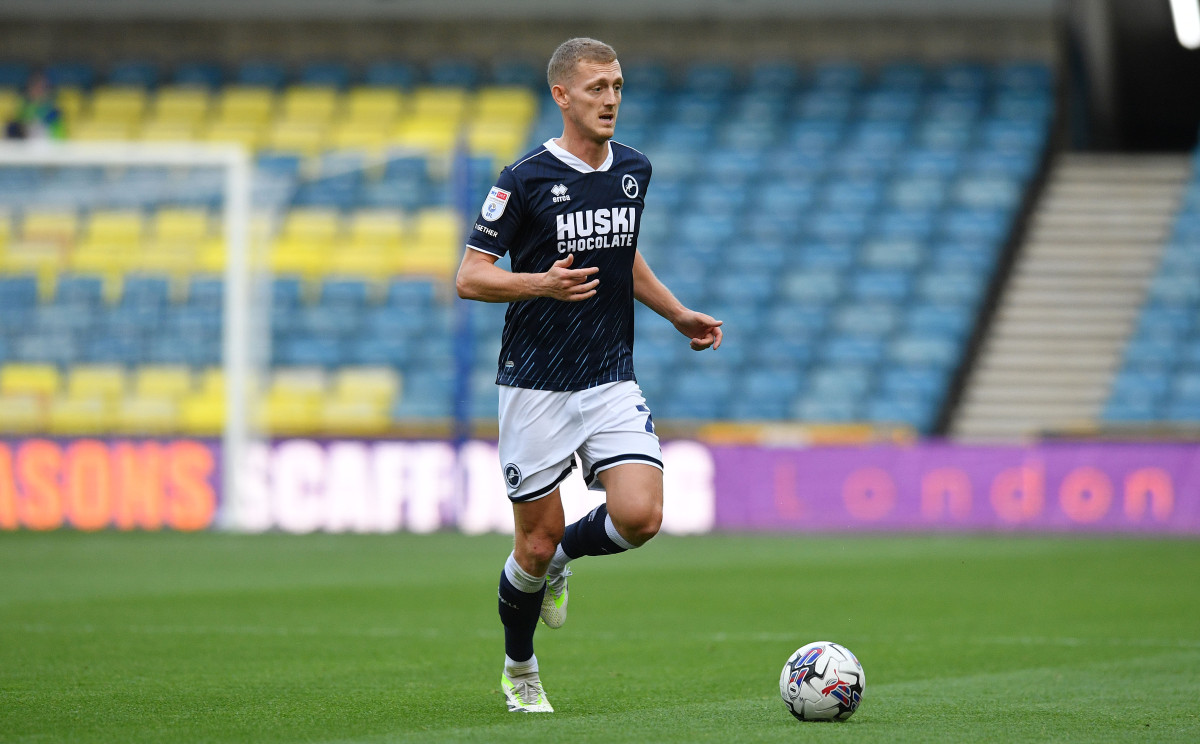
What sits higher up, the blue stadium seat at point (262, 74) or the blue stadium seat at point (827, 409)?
the blue stadium seat at point (262, 74)

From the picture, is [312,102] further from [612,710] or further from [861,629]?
[612,710]

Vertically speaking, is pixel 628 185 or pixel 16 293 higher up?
pixel 628 185

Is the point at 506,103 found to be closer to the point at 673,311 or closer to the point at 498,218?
the point at 673,311

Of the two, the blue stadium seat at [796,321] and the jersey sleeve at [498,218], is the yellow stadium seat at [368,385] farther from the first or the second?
the jersey sleeve at [498,218]

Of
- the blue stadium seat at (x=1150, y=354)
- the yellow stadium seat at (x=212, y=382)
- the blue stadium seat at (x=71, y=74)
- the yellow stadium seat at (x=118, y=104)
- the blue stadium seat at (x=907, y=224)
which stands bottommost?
the yellow stadium seat at (x=212, y=382)

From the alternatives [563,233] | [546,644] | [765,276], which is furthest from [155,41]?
[563,233]

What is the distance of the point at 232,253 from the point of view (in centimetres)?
1822

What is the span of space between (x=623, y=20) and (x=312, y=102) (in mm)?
4810

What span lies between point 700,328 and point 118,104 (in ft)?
70.5

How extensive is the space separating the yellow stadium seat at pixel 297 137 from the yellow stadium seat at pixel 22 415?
298 inches

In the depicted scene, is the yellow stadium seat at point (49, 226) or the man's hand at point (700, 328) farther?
the yellow stadium seat at point (49, 226)

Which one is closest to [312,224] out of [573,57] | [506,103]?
[506,103]

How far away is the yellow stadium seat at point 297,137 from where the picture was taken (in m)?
25.2

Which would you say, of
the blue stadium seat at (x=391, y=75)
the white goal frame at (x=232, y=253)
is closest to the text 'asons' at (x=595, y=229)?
the white goal frame at (x=232, y=253)
